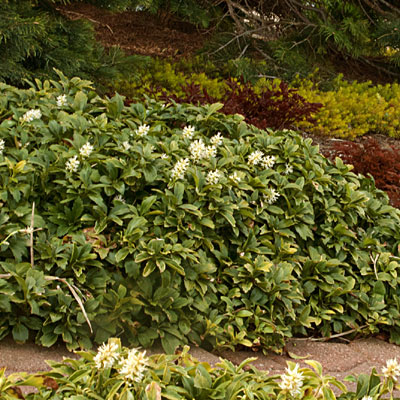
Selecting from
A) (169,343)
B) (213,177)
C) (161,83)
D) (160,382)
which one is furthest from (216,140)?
(161,83)

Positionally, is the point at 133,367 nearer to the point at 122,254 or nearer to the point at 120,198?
the point at 122,254

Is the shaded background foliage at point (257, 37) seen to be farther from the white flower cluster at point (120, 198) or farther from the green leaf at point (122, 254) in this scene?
the green leaf at point (122, 254)

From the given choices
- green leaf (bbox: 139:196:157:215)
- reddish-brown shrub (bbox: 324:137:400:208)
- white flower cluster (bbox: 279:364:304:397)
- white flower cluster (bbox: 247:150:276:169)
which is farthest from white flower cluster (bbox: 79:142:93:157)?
reddish-brown shrub (bbox: 324:137:400:208)

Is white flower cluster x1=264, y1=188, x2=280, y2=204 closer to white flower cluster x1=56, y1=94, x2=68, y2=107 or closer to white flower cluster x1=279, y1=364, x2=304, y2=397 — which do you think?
white flower cluster x1=56, y1=94, x2=68, y2=107

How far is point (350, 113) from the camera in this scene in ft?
21.3

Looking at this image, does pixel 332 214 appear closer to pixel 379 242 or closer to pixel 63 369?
pixel 379 242

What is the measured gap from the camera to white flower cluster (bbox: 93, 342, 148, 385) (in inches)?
54.9

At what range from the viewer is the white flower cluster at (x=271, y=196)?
2.79 meters

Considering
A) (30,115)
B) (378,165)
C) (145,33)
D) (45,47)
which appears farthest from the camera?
(145,33)

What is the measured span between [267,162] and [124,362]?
172 centimetres

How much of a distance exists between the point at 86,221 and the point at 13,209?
12.4 inches

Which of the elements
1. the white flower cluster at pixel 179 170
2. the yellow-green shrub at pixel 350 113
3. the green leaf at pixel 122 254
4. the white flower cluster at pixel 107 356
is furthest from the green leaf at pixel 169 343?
the yellow-green shrub at pixel 350 113

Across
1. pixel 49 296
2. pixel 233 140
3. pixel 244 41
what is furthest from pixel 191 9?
pixel 49 296

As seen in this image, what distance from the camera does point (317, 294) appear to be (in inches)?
112
